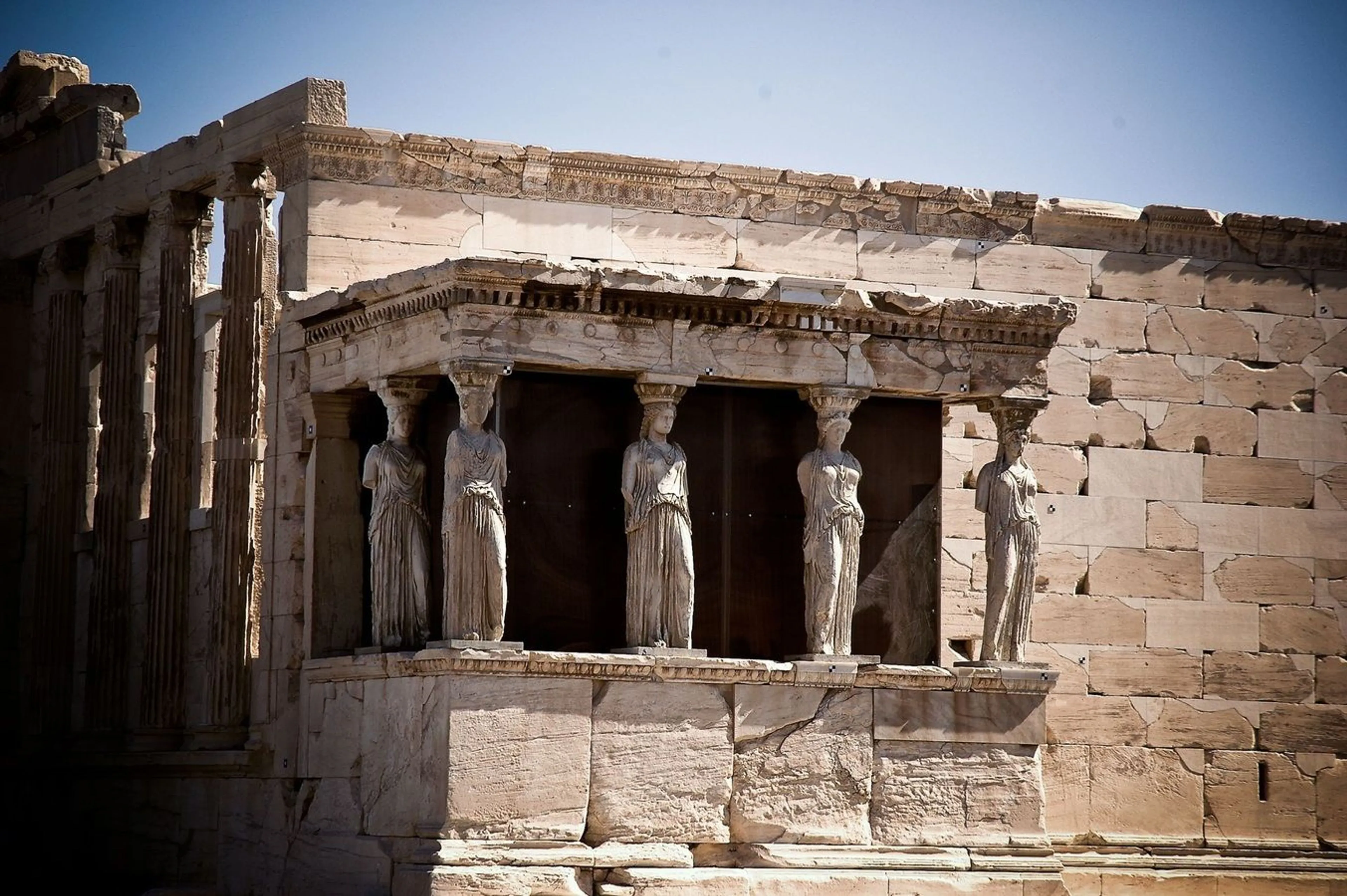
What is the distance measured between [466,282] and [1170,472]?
6.24 meters

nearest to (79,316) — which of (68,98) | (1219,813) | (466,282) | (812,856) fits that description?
(68,98)

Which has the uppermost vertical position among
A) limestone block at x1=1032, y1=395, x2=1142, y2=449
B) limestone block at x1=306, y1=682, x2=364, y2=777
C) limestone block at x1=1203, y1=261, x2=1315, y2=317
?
limestone block at x1=1203, y1=261, x2=1315, y2=317

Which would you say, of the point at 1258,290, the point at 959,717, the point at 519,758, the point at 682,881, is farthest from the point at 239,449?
the point at 1258,290

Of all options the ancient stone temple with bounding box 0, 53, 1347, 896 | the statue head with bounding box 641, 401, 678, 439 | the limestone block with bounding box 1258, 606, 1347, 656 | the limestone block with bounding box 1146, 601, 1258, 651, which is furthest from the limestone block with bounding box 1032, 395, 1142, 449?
the statue head with bounding box 641, 401, 678, 439

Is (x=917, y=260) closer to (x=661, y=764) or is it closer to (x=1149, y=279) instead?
(x=1149, y=279)

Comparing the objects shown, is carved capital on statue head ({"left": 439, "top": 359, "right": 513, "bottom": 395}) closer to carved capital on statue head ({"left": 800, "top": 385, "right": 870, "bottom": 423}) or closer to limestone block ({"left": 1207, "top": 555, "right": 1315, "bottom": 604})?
carved capital on statue head ({"left": 800, "top": 385, "right": 870, "bottom": 423})

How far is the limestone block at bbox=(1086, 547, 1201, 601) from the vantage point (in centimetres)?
1895

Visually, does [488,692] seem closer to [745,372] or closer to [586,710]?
[586,710]

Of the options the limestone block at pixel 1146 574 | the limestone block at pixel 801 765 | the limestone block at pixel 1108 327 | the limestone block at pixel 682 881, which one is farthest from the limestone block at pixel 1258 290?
the limestone block at pixel 682 881

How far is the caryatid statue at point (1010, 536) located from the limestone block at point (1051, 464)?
1.80m

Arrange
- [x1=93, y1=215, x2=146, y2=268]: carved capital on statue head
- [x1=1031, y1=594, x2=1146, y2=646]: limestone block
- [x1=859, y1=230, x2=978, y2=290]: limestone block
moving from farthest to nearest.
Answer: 1. [x1=93, y1=215, x2=146, y2=268]: carved capital on statue head
2. [x1=1031, y1=594, x2=1146, y2=646]: limestone block
3. [x1=859, y1=230, x2=978, y2=290]: limestone block

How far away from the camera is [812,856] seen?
1600 centimetres

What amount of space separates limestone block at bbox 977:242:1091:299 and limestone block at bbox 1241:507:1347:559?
6.83 ft

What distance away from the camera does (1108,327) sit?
19.2 m
